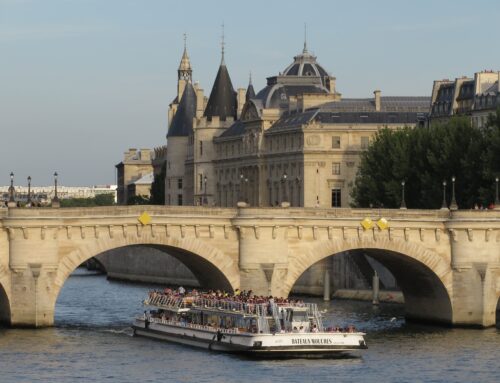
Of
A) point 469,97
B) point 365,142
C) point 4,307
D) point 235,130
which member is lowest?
point 4,307

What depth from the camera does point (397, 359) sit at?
9188cm

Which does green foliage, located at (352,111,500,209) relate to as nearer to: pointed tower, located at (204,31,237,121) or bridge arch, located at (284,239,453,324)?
bridge arch, located at (284,239,453,324)

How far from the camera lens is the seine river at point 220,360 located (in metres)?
85.5

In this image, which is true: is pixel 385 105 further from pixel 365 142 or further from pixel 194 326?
pixel 194 326

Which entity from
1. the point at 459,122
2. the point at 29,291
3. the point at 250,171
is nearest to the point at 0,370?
the point at 29,291

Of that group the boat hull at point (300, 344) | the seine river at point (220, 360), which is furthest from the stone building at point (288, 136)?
the boat hull at point (300, 344)

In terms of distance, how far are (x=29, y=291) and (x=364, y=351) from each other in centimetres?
1575

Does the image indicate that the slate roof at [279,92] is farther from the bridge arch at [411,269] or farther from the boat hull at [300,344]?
the boat hull at [300,344]

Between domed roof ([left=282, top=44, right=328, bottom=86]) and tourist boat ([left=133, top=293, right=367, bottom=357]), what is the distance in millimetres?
92102

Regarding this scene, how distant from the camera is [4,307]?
99.6 meters

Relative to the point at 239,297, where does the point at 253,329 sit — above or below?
below

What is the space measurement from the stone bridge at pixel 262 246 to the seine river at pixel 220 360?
64.9 inches

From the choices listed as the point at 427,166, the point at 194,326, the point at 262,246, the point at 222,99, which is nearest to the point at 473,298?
the point at 262,246

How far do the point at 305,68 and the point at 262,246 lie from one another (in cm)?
9079
